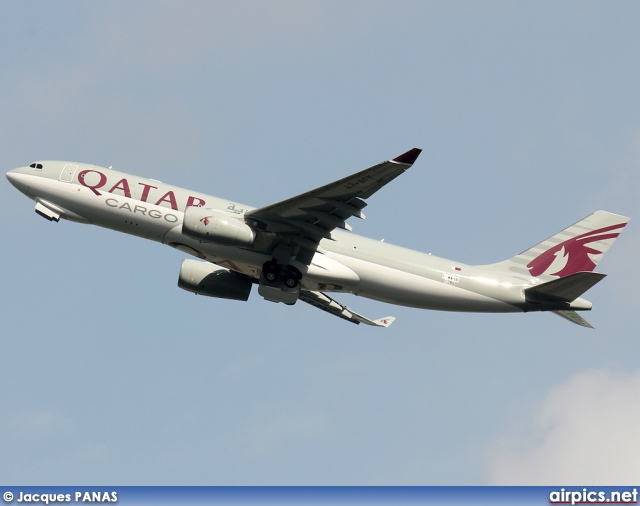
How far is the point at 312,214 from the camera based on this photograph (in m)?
42.2

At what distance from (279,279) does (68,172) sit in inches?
420

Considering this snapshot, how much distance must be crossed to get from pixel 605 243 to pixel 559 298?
592 cm

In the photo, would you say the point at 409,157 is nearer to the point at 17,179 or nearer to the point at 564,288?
the point at 564,288

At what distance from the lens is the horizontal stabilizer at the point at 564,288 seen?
135ft

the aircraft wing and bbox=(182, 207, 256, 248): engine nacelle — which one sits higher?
the aircraft wing

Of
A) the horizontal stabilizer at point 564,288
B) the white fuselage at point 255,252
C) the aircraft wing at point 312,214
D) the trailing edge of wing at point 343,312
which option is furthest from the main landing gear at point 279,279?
the horizontal stabilizer at point 564,288

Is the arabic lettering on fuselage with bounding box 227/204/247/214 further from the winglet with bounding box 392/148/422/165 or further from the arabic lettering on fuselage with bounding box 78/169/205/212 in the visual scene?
the winglet with bounding box 392/148/422/165

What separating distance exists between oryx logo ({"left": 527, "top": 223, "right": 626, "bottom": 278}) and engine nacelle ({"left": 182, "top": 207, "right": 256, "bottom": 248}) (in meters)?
14.0

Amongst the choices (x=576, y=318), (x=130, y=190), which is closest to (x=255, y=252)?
(x=130, y=190)

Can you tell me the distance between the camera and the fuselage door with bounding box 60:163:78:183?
44562 mm

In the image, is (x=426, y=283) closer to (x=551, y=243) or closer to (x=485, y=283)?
(x=485, y=283)

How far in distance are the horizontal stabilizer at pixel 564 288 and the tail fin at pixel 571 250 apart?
276 cm

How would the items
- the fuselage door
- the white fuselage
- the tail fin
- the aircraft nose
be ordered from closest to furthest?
the white fuselage, the fuselage door, the aircraft nose, the tail fin

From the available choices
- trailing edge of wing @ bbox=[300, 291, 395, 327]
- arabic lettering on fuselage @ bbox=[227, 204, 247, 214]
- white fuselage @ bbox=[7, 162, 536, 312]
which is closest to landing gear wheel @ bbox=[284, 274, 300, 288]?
white fuselage @ bbox=[7, 162, 536, 312]
